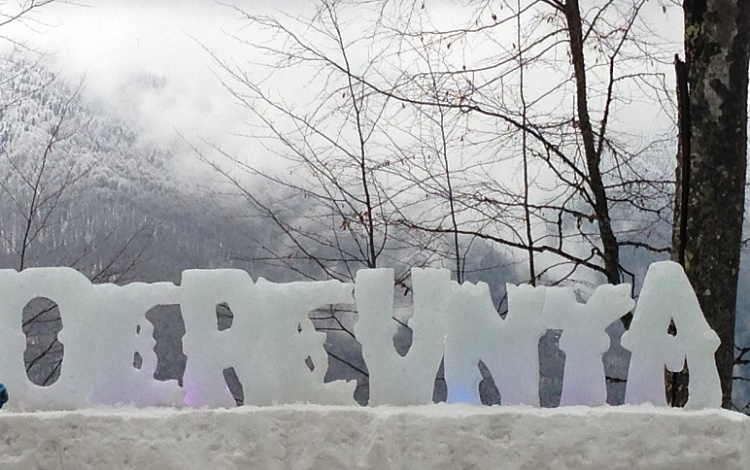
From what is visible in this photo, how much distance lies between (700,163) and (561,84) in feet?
4.87

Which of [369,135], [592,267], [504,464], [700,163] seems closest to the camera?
[504,464]

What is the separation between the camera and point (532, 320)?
8.05ft

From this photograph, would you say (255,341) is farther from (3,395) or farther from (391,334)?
(3,395)

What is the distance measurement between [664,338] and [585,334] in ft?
0.77

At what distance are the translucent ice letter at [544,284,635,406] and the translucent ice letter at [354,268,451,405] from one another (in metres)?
0.34

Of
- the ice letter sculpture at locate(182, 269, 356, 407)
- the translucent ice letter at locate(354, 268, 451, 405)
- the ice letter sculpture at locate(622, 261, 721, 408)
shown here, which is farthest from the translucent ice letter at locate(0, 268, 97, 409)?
the ice letter sculpture at locate(622, 261, 721, 408)

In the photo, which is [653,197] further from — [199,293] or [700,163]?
[199,293]

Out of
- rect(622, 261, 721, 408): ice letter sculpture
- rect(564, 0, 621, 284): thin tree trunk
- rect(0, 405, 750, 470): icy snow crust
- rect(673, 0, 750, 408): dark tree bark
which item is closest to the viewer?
rect(0, 405, 750, 470): icy snow crust

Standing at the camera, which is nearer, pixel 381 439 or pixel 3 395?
pixel 381 439

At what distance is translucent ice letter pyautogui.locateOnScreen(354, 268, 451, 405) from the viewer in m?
2.44

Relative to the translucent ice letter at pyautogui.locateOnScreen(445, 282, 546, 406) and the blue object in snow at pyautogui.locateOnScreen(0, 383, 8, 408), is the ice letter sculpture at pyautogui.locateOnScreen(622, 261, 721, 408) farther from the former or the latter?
the blue object in snow at pyautogui.locateOnScreen(0, 383, 8, 408)

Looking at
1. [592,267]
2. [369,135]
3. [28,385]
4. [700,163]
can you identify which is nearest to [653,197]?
[592,267]

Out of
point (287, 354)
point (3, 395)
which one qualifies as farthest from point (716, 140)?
point (3, 395)

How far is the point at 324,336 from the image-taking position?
248cm
